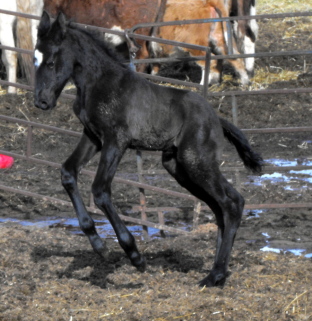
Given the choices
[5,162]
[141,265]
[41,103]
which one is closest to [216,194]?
[141,265]

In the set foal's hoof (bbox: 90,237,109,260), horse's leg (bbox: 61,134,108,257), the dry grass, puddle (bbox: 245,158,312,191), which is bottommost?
puddle (bbox: 245,158,312,191)

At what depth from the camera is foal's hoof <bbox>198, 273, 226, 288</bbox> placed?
4523 millimetres

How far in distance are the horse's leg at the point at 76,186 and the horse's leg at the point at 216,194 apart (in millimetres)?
524

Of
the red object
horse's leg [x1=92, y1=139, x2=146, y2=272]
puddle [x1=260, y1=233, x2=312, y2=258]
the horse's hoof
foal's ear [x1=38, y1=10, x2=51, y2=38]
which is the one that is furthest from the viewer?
the red object

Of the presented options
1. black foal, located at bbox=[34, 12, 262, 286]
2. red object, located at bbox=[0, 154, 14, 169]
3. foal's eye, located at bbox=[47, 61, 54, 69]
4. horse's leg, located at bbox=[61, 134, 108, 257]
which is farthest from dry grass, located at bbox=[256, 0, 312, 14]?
foal's eye, located at bbox=[47, 61, 54, 69]

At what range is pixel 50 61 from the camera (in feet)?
14.4

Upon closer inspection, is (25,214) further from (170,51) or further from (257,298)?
(170,51)

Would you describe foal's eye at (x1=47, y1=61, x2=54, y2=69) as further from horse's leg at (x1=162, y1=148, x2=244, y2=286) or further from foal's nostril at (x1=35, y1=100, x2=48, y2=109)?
horse's leg at (x1=162, y1=148, x2=244, y2=286)

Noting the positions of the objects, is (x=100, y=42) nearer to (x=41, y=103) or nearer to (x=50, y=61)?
(x=50, y=61)

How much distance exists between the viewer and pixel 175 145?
4707 millimetres

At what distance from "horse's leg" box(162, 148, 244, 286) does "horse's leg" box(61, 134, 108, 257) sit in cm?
52

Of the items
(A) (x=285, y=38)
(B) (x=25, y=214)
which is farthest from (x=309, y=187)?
(A) (x=285, y=38)

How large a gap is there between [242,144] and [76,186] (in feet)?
3.80

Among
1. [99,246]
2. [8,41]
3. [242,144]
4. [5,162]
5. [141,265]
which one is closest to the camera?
[99,246]
